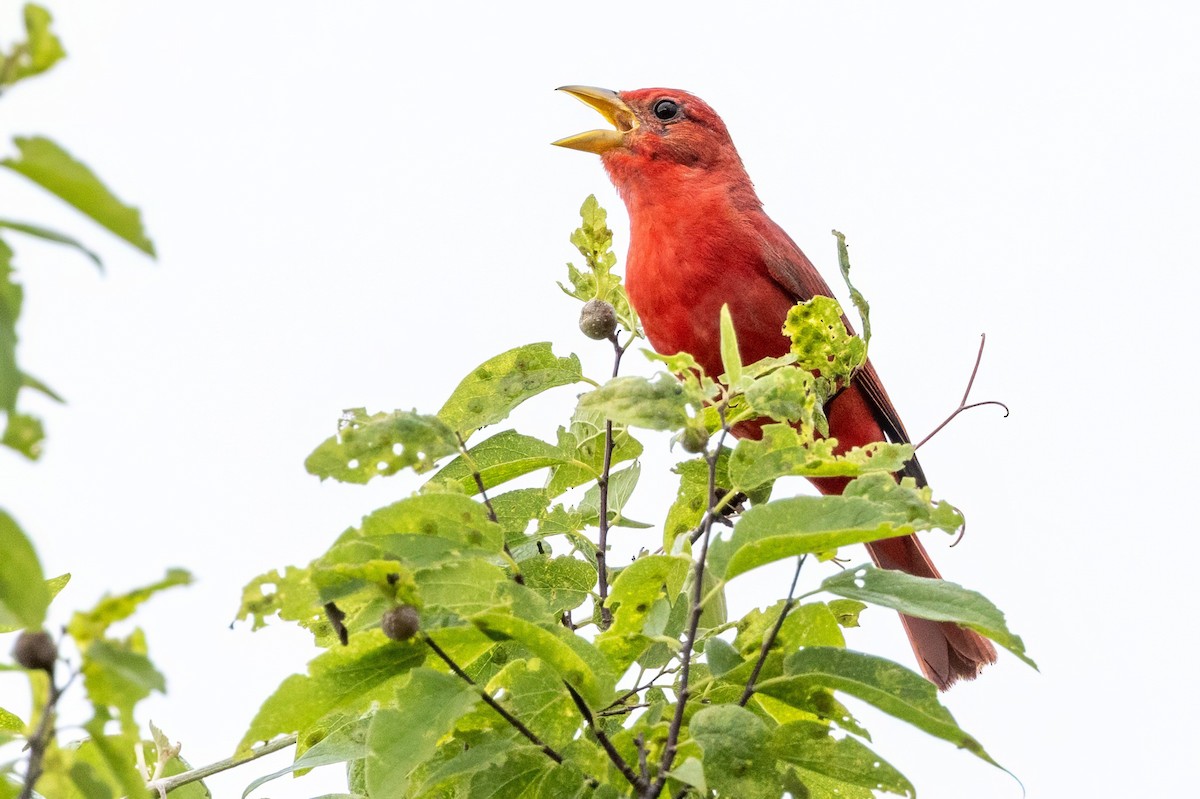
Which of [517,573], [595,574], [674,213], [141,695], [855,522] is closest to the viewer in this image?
[141,695]

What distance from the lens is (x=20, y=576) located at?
3.61ft

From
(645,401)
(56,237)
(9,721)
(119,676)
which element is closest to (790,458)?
(645,401)

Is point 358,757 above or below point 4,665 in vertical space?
below

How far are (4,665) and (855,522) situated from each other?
3.06 feet

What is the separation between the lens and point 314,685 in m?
1.74

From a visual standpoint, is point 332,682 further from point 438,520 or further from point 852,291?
point 852,291

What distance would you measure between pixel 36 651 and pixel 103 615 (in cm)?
7

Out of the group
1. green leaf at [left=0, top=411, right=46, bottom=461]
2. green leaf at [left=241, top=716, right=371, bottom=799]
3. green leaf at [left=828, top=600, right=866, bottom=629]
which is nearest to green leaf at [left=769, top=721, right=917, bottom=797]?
green leaf at [left=828, top=600, right=866, bottom=629]

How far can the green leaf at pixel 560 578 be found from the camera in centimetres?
223

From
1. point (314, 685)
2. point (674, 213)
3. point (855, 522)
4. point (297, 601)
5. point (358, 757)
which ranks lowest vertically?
point (358, 757)

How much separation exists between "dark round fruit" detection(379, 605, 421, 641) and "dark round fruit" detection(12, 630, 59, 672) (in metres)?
0.50

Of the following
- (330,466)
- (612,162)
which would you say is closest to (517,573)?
(330,466)

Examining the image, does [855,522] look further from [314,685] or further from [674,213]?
[674,213]

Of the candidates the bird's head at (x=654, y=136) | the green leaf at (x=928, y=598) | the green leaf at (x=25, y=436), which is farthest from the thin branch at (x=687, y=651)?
the bird's head at (x=654, y=136)
